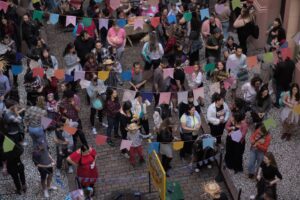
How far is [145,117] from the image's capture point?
15055 mm

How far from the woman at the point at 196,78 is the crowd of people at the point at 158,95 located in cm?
3

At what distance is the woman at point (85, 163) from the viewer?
12.9 metres

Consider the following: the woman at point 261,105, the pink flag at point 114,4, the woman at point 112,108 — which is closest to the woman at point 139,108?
the woman at point 112,108

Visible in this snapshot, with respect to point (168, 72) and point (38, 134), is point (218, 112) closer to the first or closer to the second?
point (168, 72)

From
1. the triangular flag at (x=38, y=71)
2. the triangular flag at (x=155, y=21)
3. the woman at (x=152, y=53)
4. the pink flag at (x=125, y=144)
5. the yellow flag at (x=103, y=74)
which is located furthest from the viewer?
the triangular flag at (x=155, y=21)

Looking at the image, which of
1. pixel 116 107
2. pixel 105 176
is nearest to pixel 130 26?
pixel 116 107

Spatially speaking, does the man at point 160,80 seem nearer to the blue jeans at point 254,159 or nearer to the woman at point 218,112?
the woman at point 218,112

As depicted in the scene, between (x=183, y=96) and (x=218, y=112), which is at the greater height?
(x=183, y=96)

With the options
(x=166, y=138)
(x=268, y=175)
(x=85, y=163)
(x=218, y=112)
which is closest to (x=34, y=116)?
(x=85, y=163)

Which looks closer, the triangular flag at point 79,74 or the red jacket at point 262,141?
the red jacket at point 262,141

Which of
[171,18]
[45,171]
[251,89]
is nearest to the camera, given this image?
[45,171]

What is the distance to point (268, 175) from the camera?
495 inches

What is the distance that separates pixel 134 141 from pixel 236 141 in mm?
2275

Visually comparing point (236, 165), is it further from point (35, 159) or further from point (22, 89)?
point (22, 89)
